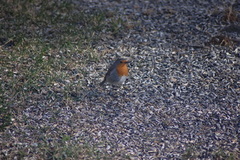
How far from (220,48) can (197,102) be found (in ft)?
6.13

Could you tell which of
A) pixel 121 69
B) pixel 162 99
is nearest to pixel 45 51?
pixel 121 69

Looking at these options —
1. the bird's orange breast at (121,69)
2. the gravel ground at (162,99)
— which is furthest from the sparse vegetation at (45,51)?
the bird's orange breast at (121,69)

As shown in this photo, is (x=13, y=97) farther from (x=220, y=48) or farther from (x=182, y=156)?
(x=220, y=48)

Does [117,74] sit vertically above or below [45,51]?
above

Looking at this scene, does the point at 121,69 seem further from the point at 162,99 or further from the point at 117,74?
the point at 162,99

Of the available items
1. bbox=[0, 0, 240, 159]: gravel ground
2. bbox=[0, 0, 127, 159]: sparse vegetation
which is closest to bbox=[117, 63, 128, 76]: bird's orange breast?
bbox=[0, 0, 240, 159]: gravel ground

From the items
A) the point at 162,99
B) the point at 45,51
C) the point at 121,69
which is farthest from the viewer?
the point at 45,51

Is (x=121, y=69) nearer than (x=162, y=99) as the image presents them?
No

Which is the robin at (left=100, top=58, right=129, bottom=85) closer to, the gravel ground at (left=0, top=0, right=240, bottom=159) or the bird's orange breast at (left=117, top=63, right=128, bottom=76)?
the bird's orange breast at (left=117, top=63, right=128, bottom=76)

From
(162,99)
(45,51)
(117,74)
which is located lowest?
(45,51)

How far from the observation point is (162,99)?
5477 mm

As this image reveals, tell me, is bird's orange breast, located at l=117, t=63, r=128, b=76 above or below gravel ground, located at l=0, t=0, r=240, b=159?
above

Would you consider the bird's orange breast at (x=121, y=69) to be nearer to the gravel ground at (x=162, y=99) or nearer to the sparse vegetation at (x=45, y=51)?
the gravel ground at (x=162, y=99)

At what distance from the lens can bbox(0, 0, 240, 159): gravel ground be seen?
4.52 metres
